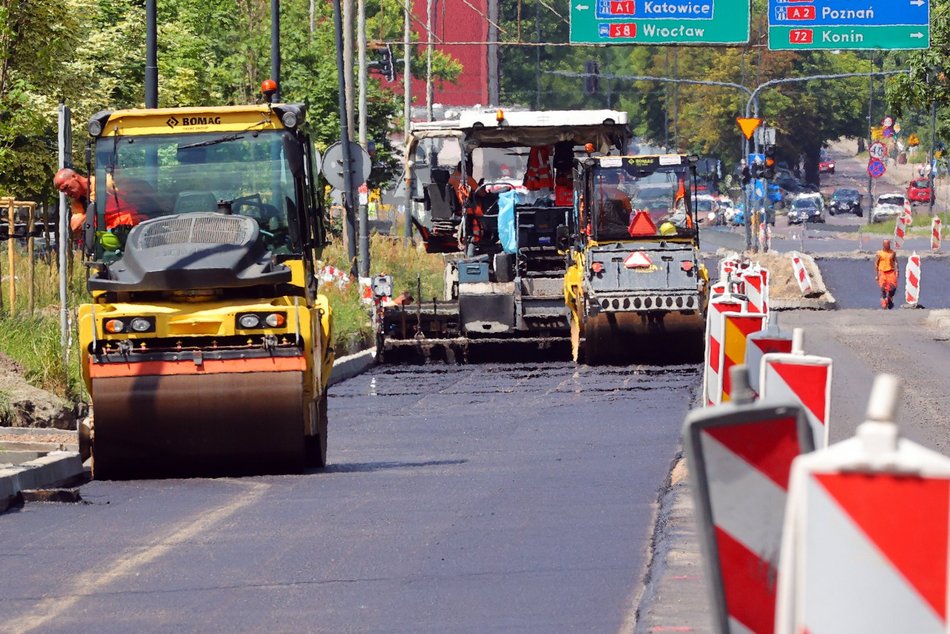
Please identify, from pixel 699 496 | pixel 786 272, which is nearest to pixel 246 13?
pixel 786 272

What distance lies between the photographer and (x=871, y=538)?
3.19 meters

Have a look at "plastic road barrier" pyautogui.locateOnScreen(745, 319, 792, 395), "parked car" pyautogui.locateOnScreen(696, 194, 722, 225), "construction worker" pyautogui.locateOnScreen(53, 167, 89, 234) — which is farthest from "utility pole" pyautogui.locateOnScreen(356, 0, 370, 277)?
"parked car" pyautogui.locateOnScreen(696, 194, 722, 225)

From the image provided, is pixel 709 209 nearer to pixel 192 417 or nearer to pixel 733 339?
pixel 192 417

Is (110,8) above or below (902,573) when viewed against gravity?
above

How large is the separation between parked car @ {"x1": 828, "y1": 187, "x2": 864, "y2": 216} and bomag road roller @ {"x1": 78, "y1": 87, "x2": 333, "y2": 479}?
87043 mm

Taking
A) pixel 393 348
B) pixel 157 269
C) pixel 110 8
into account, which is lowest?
pixel 393 348

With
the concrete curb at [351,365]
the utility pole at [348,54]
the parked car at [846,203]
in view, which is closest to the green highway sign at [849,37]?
the utility pole at [348,54]

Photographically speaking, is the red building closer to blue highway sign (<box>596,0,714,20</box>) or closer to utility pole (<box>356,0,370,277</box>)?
utility pole (<box>356,0,370,277</box>)

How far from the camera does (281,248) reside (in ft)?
43.4

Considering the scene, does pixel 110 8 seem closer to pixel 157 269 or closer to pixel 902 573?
pixel 157 269

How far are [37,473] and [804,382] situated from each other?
273 inches

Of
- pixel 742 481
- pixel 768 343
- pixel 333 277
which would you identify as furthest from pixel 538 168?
pixel 742 481

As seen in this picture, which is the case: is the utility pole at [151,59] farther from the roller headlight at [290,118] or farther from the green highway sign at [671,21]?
the green highway sign at [671,21]

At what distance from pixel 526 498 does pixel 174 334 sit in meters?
2.90
